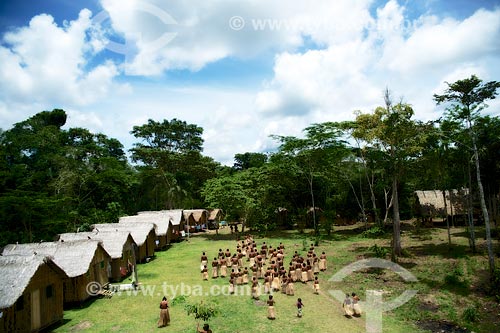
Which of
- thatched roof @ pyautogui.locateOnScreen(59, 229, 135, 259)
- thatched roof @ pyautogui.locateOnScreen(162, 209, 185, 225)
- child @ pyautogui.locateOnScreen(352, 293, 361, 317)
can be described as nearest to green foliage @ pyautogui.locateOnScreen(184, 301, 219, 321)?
child @ pyautogui.locateOnScreen(352, 293, 361, 317)

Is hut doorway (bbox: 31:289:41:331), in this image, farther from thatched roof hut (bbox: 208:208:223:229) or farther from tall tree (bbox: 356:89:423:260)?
thatched roof hut (bbox: 208:208:223:229)

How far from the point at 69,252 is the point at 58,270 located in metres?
3.28

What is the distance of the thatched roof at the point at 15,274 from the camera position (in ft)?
42.4

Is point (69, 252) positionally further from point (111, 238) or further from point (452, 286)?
point (452, 286)

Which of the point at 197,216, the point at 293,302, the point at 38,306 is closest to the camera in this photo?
the point at 38,306

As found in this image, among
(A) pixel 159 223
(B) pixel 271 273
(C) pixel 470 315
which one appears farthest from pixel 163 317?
(A) pixel 159 223

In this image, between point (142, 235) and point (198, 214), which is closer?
point (142, 235)

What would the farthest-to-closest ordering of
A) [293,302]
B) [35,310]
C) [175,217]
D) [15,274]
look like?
[175,217] < [293,302] < [35,310] < [15,274]

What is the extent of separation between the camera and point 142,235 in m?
28.2

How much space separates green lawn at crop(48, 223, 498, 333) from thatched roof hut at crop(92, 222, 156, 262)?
4.75ft

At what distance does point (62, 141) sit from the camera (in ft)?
165

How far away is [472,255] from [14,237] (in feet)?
108

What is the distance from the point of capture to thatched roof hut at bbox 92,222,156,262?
2781 centimetres

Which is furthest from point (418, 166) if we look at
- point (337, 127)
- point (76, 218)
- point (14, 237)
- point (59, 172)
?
point (59, 172)
